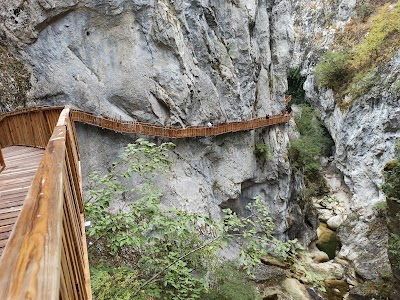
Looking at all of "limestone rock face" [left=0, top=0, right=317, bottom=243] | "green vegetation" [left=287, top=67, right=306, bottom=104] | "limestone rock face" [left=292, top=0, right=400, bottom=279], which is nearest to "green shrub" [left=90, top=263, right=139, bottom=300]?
"limestone rock face" [left=0, top=0, right=317, bottom=243]

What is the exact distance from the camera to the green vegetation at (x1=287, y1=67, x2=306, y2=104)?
130 feet

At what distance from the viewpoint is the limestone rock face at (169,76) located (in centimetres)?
1508

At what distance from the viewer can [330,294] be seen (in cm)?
1778

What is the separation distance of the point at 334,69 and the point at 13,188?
31.1 meters

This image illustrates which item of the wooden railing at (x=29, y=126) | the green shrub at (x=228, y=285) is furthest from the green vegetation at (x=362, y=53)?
the wooden railing at (x=29, y=126)

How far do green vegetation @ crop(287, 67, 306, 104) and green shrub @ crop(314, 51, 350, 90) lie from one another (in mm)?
8483

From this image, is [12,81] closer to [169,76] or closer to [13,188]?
[169,76]

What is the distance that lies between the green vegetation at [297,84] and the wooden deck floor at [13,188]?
37.9 m

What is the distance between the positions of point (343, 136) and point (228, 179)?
45.0 feet

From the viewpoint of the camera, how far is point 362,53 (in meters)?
27.4

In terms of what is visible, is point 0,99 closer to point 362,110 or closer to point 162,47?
point 162,47

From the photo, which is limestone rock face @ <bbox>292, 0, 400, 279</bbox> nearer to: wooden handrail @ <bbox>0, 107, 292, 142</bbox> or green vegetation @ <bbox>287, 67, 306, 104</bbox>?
wooden handrail @ <bbox>0, 107, 292, 142</bbox>

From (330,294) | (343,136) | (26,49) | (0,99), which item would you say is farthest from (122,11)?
(343,136)

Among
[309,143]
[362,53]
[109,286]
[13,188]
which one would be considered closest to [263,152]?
[309,143]
